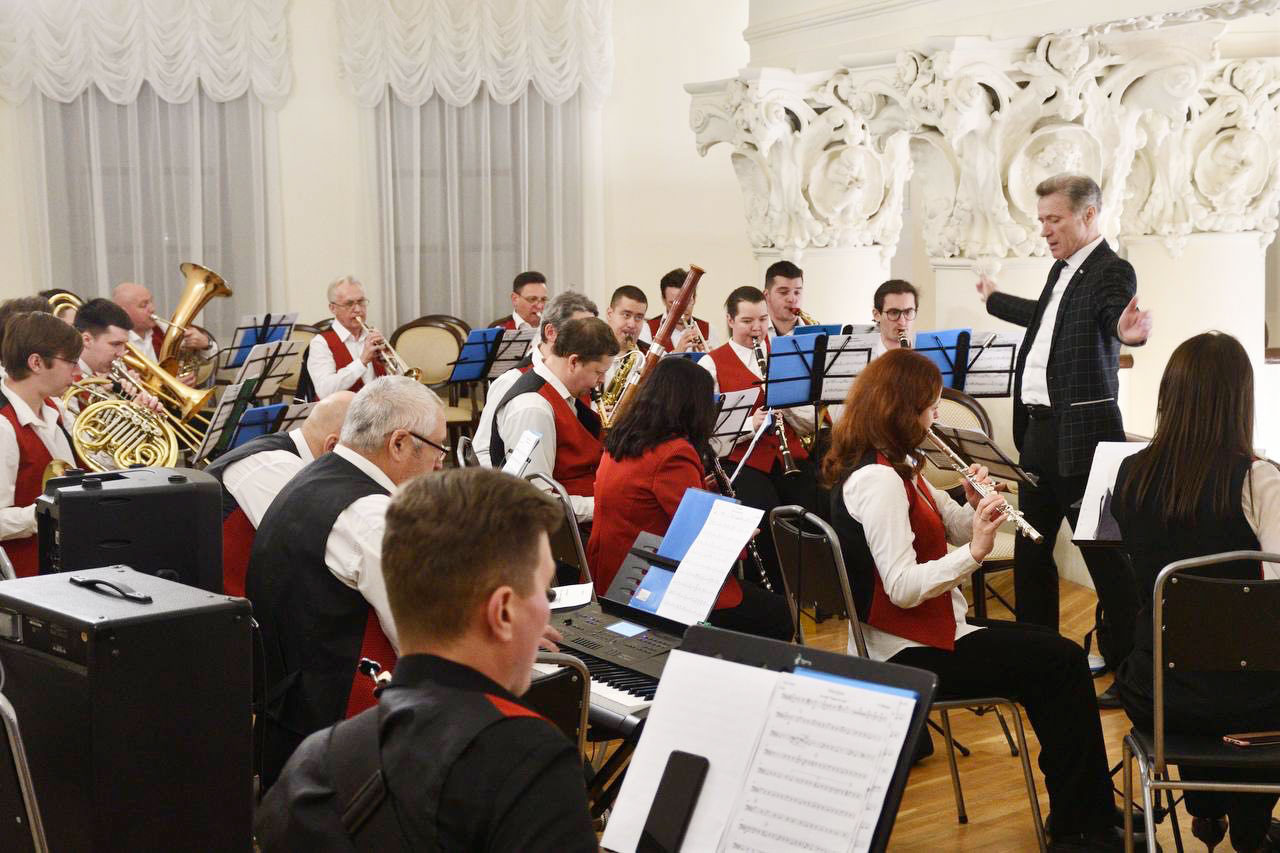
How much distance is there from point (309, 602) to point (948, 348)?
327 cm

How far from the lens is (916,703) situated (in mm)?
1631

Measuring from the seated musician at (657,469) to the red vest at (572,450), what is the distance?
599 millimetres

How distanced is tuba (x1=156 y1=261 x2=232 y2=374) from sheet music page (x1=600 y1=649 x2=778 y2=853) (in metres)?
5.85

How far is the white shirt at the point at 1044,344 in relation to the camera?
4.23m

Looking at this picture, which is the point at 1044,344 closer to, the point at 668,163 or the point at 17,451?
the point at 17,451

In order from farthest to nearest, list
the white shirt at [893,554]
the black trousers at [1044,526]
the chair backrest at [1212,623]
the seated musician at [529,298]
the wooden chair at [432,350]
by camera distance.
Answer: the wooden chair at [432,350] → the seated musician at [529,298] → the black trousers at [1044,526] → the white shirt at [893,554] → the chair backrest at [1212,623]

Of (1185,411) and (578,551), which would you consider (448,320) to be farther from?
(1185,411)

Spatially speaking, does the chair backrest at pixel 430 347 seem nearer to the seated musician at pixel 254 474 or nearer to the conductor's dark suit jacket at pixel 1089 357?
the conductor's dark suit jacket at pixel 1089 357

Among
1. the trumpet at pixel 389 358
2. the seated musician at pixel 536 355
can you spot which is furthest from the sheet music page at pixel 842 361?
the trumpet at pixel 389 358

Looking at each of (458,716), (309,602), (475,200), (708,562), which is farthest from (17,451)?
(475,200)

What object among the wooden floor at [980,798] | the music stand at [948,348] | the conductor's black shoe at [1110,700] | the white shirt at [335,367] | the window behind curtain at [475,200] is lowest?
the wooden floor at [980,798]

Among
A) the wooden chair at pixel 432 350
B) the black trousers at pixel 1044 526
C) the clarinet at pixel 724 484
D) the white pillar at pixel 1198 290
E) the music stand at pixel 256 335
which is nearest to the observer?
the black trousers at pixel 1044 526

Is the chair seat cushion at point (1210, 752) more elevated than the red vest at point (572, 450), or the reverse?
the red vest at point (572, 450)

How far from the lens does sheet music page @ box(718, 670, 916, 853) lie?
63.3 inches
